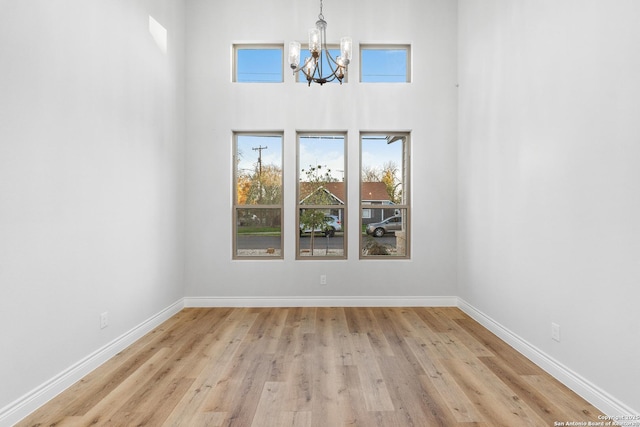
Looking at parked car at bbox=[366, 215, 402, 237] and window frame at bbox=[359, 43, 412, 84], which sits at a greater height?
window frame at bbox=[359, 43, 412, 84]

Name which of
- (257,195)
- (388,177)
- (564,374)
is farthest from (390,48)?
(564,374)

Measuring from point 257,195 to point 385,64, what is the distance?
2.47 meters

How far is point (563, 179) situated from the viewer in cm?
249

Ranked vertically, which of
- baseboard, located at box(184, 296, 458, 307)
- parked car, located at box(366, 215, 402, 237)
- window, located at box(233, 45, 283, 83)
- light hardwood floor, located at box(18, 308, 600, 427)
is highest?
window, located at box(233, 45, 283, 83)

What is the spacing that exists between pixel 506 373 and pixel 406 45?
13.1ft

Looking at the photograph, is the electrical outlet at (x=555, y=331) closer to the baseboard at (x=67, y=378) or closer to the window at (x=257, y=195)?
the window at (x=257, y=195)

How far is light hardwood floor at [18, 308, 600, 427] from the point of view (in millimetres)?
2051

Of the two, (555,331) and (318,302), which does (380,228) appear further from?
(555,331)

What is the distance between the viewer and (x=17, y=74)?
202cm

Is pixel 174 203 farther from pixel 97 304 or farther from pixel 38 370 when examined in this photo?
pixel 38 370

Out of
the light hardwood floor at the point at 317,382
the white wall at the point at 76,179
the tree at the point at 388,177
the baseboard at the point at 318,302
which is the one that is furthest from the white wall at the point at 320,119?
the light hardwood floor at the point at 317,382

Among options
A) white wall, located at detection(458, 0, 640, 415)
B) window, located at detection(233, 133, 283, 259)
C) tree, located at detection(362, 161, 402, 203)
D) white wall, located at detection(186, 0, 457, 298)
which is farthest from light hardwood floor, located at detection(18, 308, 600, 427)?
tree, located at detection(362, 161, 402, 203)

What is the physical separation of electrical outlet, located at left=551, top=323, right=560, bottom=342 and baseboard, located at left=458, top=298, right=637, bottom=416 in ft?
0.56

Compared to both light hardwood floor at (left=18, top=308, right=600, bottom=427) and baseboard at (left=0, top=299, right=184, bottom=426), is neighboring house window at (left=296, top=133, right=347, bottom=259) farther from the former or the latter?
baseboard at (left=0, top=299, right=184, bottom=426)
